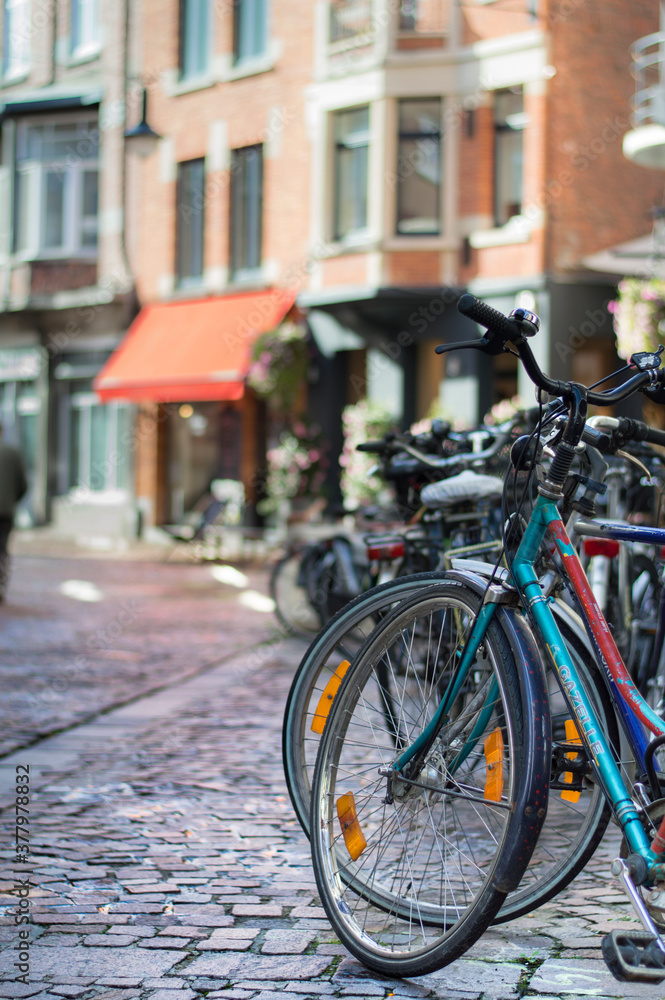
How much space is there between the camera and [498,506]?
4.70 meters

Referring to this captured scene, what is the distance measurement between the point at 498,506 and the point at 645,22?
15.2 m

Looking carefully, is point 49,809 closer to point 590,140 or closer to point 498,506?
point 498,506

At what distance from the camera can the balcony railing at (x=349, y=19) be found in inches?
728

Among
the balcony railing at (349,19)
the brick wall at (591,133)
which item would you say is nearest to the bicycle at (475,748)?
the brick wall at (591,133)

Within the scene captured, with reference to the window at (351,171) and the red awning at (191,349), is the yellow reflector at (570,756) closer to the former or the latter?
the red awning at (191,349)

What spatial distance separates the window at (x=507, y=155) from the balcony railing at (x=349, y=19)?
255cm

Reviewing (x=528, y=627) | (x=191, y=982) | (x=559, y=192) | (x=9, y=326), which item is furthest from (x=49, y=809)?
(x=9, y=326)

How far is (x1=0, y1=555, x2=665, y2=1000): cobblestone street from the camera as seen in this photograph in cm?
271

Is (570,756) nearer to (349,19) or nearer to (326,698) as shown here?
(326,698)

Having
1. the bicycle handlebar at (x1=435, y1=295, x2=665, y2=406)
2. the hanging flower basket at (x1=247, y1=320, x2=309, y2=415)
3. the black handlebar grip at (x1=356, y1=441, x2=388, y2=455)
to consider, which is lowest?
the black handlebar grip at (x1=356, y1=441, x2=388, y2=455)

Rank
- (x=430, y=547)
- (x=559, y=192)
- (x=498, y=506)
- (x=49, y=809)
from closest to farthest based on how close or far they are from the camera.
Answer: (x=49, y=809)
(x=498, y=506)
(x=430, y=547)
(x=559, y=192)

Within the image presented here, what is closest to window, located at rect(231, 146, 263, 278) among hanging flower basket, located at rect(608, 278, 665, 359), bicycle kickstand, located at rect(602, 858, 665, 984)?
hanging flower basket, located at rect(608, 278, 665, 359)

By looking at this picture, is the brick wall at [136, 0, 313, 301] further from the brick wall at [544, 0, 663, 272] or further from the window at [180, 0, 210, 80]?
the brick wall at [544, 0, 663, 272]

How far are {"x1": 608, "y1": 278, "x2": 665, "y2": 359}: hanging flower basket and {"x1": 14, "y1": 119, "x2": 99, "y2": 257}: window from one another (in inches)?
568
